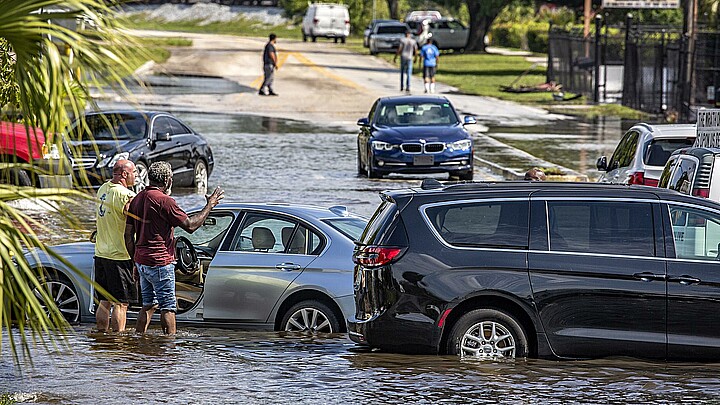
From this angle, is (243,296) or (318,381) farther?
(243,296)

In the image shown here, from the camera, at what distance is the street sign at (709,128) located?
14180 millimetres

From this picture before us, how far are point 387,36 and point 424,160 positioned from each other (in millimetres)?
45047

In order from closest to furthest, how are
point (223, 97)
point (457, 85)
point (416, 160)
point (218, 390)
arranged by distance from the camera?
point (218, 390), point (416, 160), point (223, 97), point (457, 85)

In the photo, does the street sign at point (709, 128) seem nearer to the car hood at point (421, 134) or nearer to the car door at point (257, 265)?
the car door at point (257, 265)

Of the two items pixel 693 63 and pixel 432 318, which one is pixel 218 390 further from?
pixel 693 63

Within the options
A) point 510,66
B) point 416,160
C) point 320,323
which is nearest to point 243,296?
point 320,323

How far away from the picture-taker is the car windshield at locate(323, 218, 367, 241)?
11.4m

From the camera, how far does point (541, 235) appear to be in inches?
375

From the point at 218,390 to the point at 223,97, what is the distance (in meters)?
36.4

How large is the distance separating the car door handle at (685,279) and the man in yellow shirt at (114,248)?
181 inches

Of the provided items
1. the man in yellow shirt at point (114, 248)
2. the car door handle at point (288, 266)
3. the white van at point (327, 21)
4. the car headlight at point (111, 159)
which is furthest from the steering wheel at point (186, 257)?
the white van at point (327, 21)

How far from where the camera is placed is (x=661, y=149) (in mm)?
16156

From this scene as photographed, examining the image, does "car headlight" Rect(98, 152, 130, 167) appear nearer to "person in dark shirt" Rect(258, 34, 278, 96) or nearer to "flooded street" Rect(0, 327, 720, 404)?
"flooded street" Rect(0, 327, 720, 404)

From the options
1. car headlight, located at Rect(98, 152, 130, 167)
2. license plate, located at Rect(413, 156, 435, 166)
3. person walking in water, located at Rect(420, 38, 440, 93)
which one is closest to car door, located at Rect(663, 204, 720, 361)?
car headlight, located at Rect(98, 152, 130, 167)
